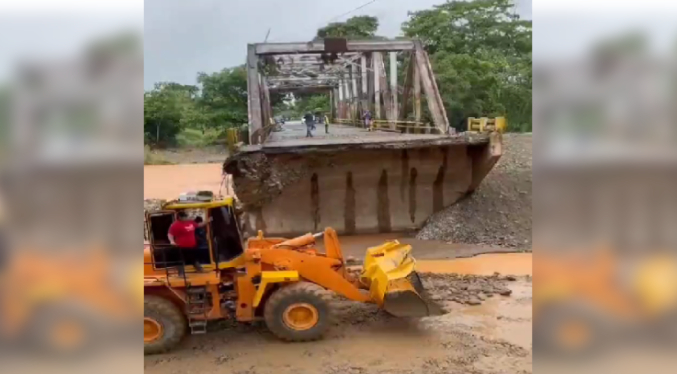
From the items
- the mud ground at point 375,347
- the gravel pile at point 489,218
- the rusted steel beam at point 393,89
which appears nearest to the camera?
the mud ground at point 375,347

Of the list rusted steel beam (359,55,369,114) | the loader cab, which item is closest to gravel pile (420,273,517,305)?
the loader cab

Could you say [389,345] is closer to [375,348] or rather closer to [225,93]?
[375,348]

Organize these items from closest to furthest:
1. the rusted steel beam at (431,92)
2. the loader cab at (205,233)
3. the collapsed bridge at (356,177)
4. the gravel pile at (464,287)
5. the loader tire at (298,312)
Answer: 1. the loader cab at (205,233)
2. the loader tire at (298,312)
3. the gravel pile at (464,287)
4. the collapsed bridge at (356,177)
5. the rusted steel beam at (431,92)

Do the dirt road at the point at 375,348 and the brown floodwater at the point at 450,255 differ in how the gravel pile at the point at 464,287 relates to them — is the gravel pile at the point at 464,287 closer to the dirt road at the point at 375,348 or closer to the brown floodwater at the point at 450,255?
the brown floodwater at the point at 450,255

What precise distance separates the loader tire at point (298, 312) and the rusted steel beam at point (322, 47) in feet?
29.8

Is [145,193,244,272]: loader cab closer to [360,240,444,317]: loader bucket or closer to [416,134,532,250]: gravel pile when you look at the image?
[360,240,444,317]: loader bucket

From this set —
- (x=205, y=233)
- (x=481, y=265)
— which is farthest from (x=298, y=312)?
(x=481, y=265)

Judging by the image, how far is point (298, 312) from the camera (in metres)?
6.75

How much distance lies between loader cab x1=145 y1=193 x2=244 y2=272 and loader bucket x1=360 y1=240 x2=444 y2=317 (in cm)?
153

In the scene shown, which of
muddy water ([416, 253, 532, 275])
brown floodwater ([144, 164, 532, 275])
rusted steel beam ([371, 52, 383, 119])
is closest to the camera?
muddy water ([416, 253, 532, 275])

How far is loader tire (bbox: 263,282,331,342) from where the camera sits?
6641 millimetres

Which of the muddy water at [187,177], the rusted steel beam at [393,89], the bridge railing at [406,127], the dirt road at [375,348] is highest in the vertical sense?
the rusted steel beam at [393,89]

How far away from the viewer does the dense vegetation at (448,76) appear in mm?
27938

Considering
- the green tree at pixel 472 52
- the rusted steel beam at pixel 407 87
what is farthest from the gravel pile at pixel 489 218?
the green tree at pixel 472 52
